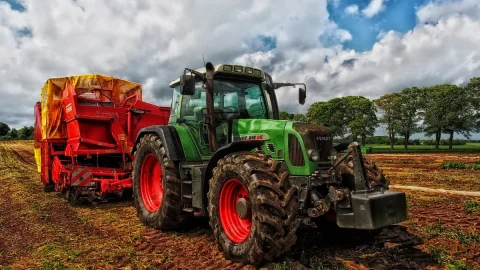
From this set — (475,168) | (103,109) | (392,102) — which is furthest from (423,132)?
(103,109)

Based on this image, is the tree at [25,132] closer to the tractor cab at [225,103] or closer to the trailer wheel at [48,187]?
the trailer wheel at [48,187]

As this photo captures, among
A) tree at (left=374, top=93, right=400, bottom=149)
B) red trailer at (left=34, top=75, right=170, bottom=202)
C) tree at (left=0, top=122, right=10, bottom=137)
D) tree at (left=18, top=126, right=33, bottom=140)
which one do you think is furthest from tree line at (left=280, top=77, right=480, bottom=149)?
tree at (left=0, top=122, right=10, bottom=137)

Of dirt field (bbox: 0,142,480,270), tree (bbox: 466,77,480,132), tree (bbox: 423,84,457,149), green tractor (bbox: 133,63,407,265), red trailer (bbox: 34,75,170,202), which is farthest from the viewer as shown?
tree (bbox: 423,84,457,149)

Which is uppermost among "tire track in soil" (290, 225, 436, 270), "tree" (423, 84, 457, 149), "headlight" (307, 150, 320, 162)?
"tree" (423, 84, 457, 149)

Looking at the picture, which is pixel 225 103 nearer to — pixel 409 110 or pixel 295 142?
pixel 295 142

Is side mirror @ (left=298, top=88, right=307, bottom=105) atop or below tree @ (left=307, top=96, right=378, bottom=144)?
below

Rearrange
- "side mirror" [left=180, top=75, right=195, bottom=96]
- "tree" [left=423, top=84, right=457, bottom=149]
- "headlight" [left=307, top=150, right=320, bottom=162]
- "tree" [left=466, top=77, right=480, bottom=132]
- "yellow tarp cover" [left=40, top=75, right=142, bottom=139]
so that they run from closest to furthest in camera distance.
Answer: "headlight" [left=307, top=150, right=320, bottom=162], "side mirror" [left=180, top=75, right=195, bottom=96], "yellow tarp cover" [left=40, top=75, right=142, bottom=139], "tree" [left=466, top=77, right=480, bottom=132], "tree" [left=423, top=84, right=457, bottom=149]

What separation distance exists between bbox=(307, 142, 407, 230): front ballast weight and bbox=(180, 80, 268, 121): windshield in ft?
6.48

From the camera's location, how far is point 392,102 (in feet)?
184

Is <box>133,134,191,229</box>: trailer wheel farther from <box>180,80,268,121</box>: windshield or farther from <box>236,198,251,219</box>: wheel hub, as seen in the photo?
<box>236,198,251,219</box>: wheel hub

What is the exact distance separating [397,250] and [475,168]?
16259mm

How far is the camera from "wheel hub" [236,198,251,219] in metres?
4.82

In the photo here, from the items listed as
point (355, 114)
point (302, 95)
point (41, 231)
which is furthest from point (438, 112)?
point (41, 231)

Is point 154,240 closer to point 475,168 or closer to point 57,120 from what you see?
point 57,120
